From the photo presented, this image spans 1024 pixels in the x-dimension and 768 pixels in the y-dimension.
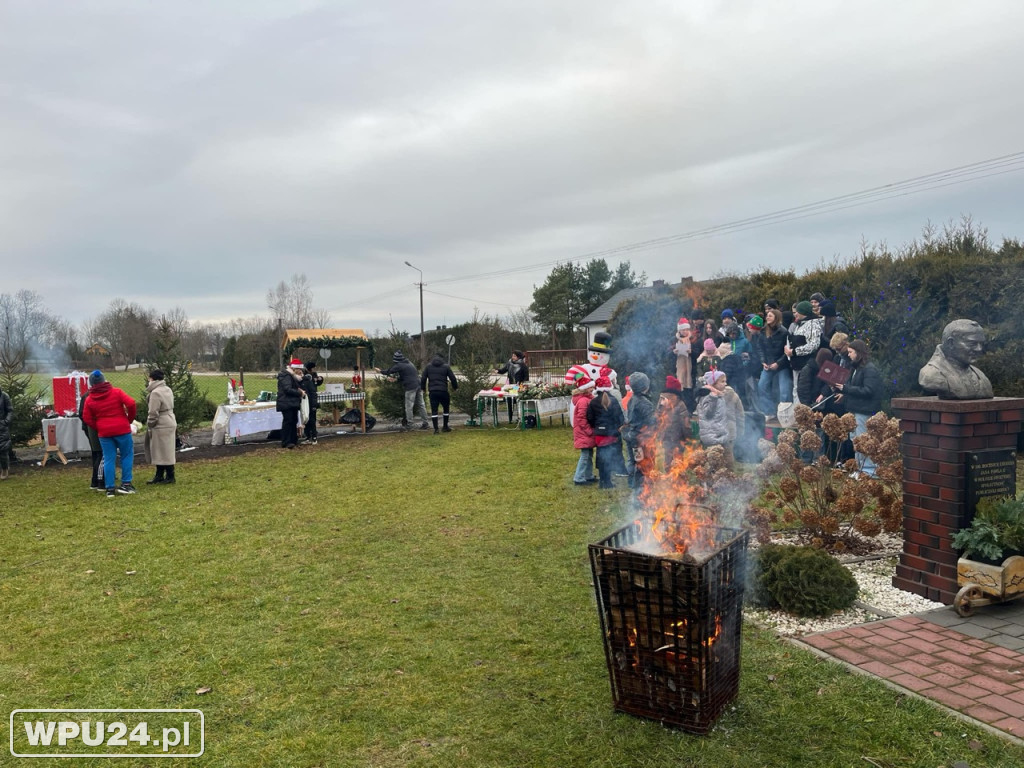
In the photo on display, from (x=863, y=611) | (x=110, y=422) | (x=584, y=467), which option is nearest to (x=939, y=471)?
(x=863, y=611)

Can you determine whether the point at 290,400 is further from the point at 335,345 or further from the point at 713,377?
the point at 713,377

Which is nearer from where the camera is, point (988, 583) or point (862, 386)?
point (988, 583)

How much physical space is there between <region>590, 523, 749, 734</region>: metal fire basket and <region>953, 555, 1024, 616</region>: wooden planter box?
6.81ft

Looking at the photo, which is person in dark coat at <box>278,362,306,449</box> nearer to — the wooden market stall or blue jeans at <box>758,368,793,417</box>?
the wooden market stall

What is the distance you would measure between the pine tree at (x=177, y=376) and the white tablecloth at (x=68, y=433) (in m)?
1.38

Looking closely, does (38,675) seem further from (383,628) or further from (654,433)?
(654,433)

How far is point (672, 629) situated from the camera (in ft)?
10.4

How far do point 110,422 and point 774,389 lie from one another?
10.2 m

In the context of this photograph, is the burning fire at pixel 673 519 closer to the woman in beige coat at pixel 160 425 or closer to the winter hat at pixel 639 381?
the winter hat at pixel 639 381

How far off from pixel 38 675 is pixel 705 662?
4113 mm

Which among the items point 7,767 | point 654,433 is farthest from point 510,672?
point 654,433

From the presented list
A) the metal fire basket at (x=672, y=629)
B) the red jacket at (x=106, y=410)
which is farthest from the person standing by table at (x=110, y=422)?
the metal fire basket at (x=672, y=629)

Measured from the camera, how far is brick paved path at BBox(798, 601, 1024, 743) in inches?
133

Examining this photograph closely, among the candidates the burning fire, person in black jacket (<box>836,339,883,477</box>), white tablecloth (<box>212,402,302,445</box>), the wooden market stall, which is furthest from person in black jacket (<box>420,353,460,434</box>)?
the burning fire
